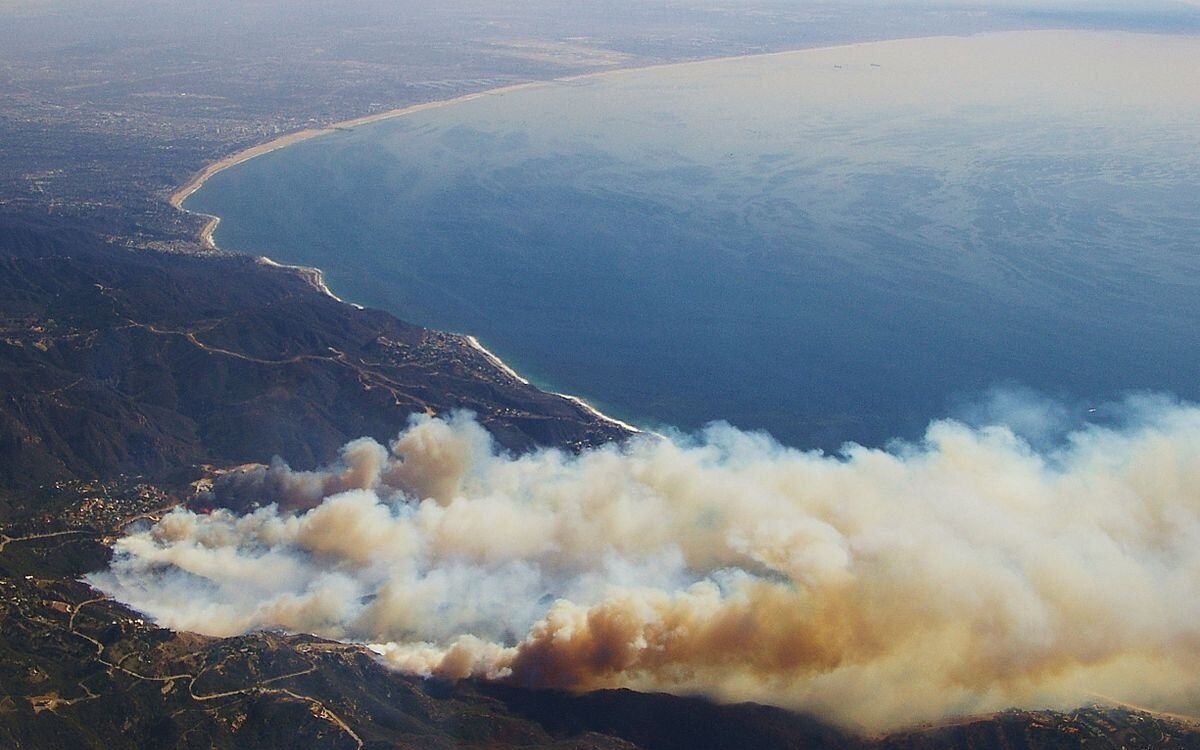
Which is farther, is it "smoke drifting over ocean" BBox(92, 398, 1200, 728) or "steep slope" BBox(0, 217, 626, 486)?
"steep slope" BBox(0, 217, 626, 486)

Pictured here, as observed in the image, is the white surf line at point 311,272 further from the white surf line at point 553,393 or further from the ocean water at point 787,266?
the white surf line at point 553,393

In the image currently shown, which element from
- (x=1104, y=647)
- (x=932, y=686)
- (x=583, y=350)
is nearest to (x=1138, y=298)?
(x=583, y=350)

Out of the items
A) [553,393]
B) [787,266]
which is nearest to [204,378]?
[553,393]

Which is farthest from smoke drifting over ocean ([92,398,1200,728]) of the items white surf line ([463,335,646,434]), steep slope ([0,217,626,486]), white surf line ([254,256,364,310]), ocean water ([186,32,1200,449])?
white surf line ([254,256,364,310])

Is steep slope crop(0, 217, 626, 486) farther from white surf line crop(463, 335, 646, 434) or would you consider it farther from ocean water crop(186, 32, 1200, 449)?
ocean water crop(186, 32, 1200, 449)

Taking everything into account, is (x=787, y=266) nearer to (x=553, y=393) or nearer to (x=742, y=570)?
(x=553, y=393)

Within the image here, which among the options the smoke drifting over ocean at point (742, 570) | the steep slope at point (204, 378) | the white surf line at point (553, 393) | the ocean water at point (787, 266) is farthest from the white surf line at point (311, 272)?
the smoke drifting over ocean at point (742, 570)
